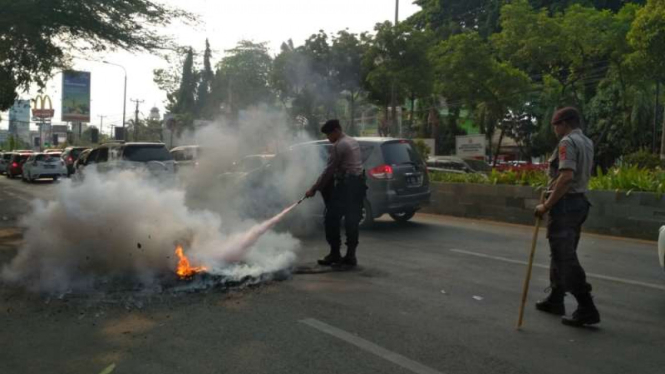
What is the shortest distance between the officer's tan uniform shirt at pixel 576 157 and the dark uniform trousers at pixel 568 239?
120 millimetres

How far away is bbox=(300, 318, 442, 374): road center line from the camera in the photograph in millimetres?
3873

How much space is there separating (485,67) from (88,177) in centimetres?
2324

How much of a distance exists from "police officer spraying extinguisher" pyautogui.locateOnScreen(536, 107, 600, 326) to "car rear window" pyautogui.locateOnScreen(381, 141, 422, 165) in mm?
5479

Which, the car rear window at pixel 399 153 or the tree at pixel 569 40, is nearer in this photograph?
the car rear window at pixel 399 153

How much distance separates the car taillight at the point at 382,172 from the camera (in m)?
10.3

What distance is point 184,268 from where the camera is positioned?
637 centimetres

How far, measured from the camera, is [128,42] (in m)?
12.1

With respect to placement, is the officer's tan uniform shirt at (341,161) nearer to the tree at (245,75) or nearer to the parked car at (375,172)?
the parked car at (375,172)

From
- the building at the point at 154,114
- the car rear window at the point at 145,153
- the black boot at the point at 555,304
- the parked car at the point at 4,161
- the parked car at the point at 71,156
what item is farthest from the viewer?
the building at the point at 154,114

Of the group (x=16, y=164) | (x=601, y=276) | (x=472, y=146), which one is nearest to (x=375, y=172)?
(x=601, y=276)

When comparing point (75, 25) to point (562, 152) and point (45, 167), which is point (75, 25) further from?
point (45, 167)

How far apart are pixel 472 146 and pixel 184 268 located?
17030mm

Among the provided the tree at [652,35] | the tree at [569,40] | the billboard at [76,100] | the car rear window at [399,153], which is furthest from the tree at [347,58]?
the billboard at [76,100]

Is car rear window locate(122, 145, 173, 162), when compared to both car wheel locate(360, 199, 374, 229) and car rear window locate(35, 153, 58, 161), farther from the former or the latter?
car rear window locate(35, 153, 58, 161)
